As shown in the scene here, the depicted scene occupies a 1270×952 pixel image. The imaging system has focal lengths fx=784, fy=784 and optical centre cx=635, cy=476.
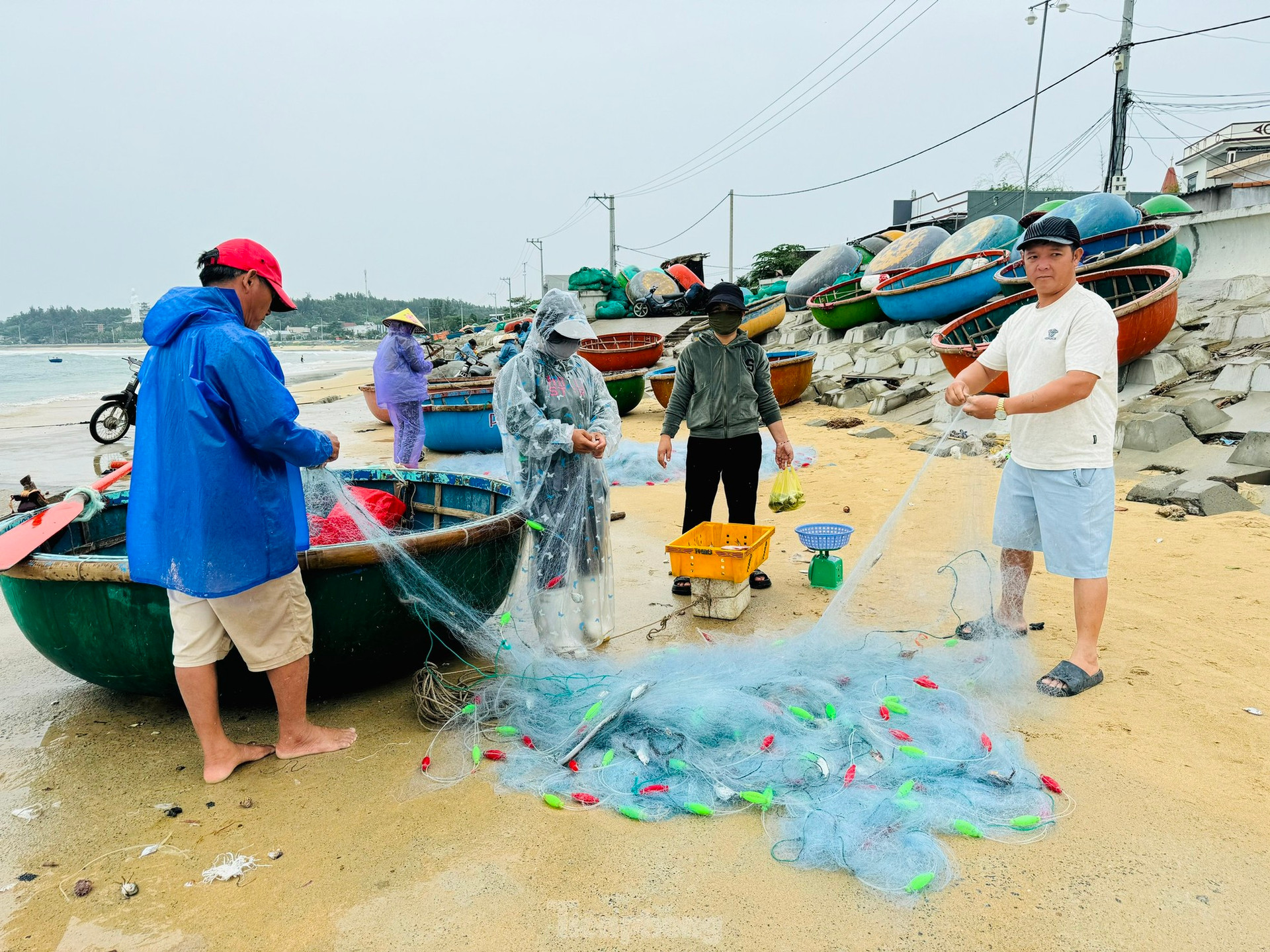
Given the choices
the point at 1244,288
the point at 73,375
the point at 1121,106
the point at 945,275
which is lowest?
the point at 73,375

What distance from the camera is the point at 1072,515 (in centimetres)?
309

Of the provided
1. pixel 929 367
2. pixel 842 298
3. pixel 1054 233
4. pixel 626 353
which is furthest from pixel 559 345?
pixel 842 298

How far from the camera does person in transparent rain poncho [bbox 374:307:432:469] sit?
7.98 meters

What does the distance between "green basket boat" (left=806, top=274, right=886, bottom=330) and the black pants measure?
1150 cm

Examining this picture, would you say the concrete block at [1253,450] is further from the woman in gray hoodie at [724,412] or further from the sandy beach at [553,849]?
the woman in gray hoodie at [724,412]

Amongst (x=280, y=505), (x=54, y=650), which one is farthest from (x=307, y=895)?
(x=54, y=650)

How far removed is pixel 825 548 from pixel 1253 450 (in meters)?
4.11

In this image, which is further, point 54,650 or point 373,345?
point 373,345

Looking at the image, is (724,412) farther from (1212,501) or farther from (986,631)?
(1212,501)

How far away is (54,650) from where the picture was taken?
9.97ft

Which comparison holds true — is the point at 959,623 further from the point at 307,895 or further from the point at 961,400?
the point at 307,895

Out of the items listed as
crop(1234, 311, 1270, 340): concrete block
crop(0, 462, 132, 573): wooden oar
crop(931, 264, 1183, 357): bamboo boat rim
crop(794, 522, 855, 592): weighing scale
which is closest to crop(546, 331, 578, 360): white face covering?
crop(794, 522, 855, 592): weighing scale

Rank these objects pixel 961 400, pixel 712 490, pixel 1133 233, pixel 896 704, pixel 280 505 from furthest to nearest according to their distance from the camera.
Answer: pixel 1133 233 → pixel 712 490 → pixel 961 400 → pixel 896 704 → pixel 280 505

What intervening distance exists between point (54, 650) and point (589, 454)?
2261 mm
